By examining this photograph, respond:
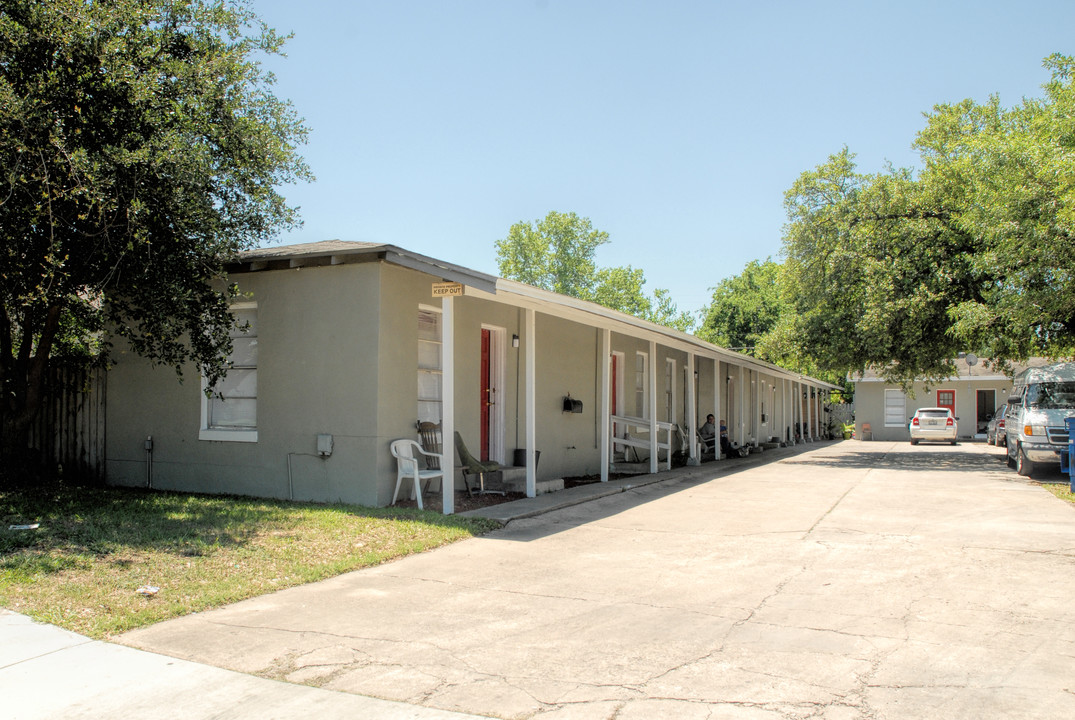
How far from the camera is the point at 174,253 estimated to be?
8.42 meters

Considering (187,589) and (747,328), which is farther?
(747,328)

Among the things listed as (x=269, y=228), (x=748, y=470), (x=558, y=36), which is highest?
(x=558, y=36)

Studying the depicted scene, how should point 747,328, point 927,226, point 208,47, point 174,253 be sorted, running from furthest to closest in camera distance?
point 747,328 → point 927,226 → point 208,47 → point 174,253

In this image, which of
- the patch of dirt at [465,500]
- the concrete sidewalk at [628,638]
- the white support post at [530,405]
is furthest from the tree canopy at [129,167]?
the concrete sidewalk at [628,638]

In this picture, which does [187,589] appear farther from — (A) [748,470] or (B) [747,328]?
(B) [747,328]

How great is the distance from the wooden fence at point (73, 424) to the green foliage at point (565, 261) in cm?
4297

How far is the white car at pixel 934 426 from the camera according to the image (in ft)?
94.5

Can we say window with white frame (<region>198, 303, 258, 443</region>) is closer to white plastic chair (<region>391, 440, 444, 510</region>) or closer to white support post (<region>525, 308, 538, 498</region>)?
white plastic chair (<region>391, 440, 444, 510</region>)

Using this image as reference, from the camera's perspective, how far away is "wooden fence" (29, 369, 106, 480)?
11.1 metres

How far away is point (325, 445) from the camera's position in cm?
921

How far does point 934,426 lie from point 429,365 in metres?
25.0

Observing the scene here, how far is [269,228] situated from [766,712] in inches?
337

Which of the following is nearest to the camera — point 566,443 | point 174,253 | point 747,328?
point 174,253

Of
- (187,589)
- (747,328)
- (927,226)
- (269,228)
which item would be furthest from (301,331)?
(747,328)
